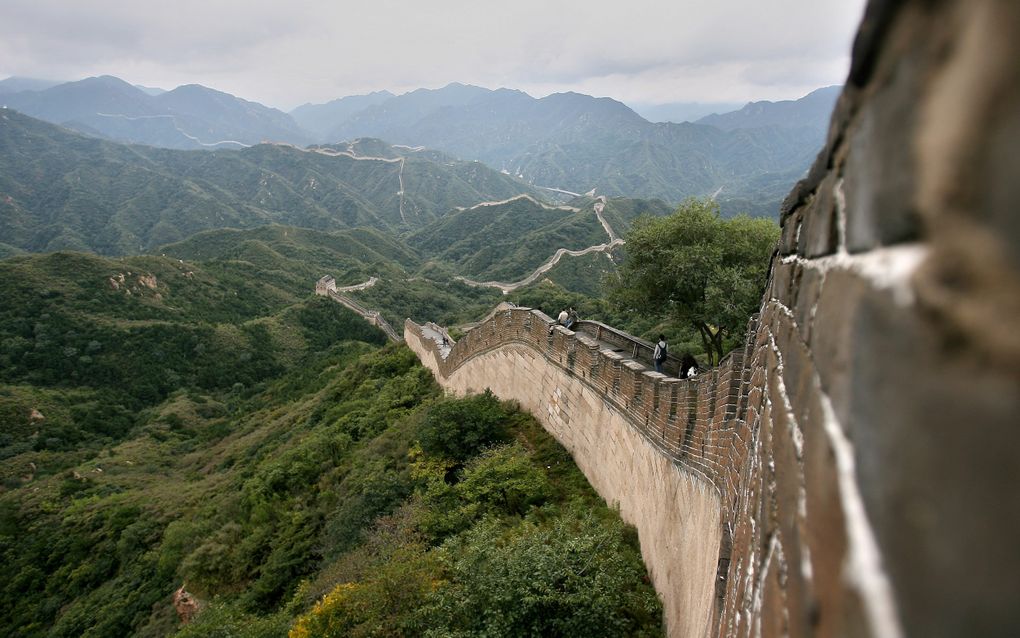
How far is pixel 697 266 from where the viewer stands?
39.4ft

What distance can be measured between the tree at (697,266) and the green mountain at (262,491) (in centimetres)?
425

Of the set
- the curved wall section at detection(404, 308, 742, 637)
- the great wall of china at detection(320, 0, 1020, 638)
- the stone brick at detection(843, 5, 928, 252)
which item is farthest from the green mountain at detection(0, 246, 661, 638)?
the stone brick at detection(843, 5, 928, 252)

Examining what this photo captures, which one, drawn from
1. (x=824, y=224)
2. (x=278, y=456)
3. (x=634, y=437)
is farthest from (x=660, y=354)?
(x=278, y=456)

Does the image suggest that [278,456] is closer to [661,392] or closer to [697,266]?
[697,266]

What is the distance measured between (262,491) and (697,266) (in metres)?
12.2

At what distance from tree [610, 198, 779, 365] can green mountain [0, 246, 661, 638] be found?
13.9 feet

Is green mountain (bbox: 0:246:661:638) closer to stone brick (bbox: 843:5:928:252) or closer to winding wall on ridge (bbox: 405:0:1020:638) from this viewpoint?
winding wall on ridge (bbox: 405:0:1020:638)

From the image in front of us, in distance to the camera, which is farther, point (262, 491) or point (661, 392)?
point (262, 491)

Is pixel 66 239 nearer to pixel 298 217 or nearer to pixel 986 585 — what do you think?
pixel 298 217

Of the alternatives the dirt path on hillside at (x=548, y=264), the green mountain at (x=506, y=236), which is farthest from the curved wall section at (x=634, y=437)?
the green mountain at (x=506, y=236)

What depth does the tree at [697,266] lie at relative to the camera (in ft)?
37.1

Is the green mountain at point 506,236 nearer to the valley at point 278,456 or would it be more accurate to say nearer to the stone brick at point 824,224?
the valley at point 278,456

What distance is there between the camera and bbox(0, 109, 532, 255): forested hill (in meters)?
127

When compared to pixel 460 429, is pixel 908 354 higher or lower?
higher
